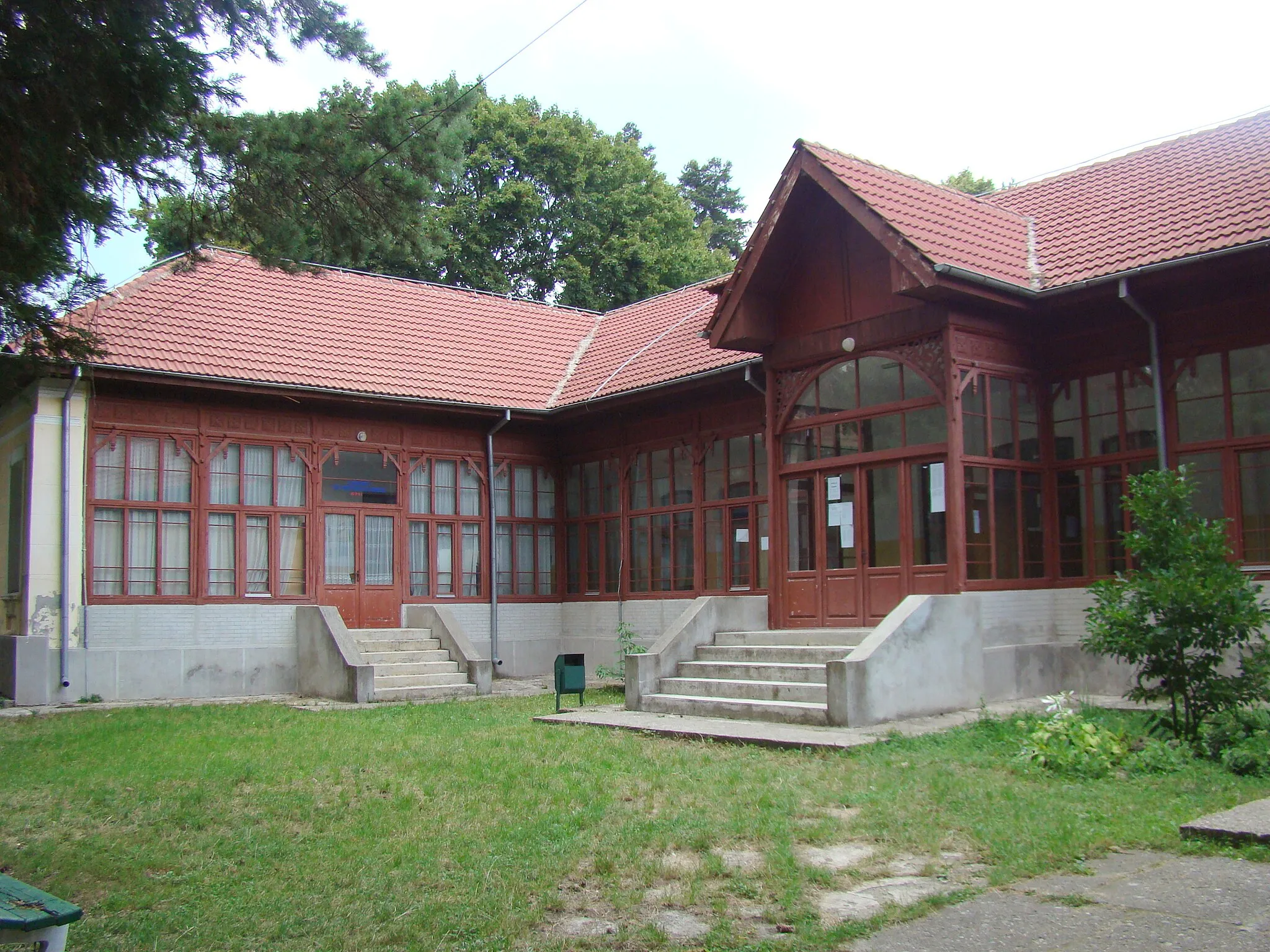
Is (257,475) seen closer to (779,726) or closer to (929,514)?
(779,726)

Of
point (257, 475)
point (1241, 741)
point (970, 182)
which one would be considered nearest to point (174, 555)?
point (257, 475)

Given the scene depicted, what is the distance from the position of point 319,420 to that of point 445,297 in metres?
5.47

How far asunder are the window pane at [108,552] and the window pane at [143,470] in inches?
15.2

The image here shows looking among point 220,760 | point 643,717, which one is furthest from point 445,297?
point 220,760

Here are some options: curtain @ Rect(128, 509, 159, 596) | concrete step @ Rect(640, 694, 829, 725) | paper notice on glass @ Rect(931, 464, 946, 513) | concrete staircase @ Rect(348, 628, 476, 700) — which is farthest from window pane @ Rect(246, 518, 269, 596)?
paper notice on glass @ Rect(931, 464, 946, 513)

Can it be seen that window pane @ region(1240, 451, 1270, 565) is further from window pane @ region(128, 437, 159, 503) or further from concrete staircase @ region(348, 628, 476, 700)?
window pane @ region(128, 437, 159, 503)

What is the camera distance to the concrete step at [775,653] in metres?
13.7

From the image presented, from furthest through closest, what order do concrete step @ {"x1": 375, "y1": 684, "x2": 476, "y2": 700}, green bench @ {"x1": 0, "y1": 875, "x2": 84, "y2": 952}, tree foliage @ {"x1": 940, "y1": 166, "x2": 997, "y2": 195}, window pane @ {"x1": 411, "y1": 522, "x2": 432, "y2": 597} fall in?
1. tree foliage @ {"x1": 940, "y1": 166, "x2": 997, "y2": 195}
2. window pane @ {"x1": 411, "y1": 522, "x2": 432, "y2": 597}
3. concrete step @ {"x1": 375, "y1": 684, "x2": 476, "y2": 700}
4. green bench @ {"x1": 0, "y1": 875, "x2": 84, "y2": 952}

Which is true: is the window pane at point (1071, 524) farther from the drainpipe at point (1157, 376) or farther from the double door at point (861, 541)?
the double door at point (861, 541)

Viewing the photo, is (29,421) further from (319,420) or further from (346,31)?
(346,31)

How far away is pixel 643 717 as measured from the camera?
13.5 metres

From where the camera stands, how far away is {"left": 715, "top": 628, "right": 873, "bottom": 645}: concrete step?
46.3ft

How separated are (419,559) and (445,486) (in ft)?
4.43

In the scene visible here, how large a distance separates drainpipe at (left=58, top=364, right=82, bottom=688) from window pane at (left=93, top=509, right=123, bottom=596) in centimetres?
39
